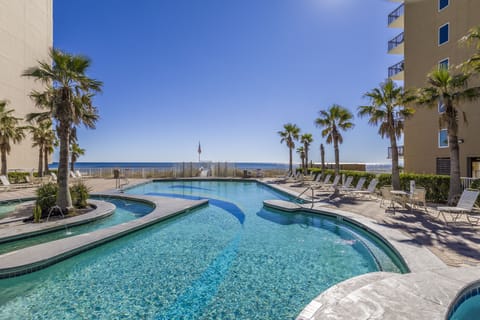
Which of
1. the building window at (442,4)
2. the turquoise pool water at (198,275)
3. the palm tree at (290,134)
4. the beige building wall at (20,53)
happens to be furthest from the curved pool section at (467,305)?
the beige building wall at (20,53)

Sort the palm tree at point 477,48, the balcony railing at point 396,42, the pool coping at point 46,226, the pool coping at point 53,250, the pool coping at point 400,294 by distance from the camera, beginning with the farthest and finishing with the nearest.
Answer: the balcony railing at point 396,42, the palm tree at point 477,48, the pool coping at point 46,226, the pool coping at point 53,250, the pool coping at point 400,294

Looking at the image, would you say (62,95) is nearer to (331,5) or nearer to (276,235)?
(276,235)

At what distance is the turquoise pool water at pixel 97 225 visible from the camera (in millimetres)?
5305

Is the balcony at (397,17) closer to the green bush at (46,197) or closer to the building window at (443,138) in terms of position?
the building window at (443,138)

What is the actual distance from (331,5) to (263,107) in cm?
1039

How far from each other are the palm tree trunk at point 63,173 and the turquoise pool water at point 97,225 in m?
1.41

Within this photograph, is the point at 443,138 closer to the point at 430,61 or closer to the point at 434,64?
the point at 434,64

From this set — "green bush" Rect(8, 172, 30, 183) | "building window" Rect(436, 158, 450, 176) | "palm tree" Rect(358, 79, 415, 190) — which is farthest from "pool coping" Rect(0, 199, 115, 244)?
"building window" Rect(436, 158, 450, 176)

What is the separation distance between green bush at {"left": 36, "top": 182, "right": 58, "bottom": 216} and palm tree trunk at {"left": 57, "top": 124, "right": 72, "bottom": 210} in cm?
28

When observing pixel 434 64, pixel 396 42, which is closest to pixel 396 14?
pixel 396 42

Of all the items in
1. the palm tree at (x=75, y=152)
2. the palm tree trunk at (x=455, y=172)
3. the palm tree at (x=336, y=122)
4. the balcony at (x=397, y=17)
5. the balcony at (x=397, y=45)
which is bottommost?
the palm tree trunk at (x=455, y=172)

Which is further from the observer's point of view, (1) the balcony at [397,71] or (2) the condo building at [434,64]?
(1) the balcony at [397,71]

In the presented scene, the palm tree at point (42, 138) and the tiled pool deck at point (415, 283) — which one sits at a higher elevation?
the palm tree at point (42, 138)

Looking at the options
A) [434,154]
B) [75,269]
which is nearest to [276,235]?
[75,269]
